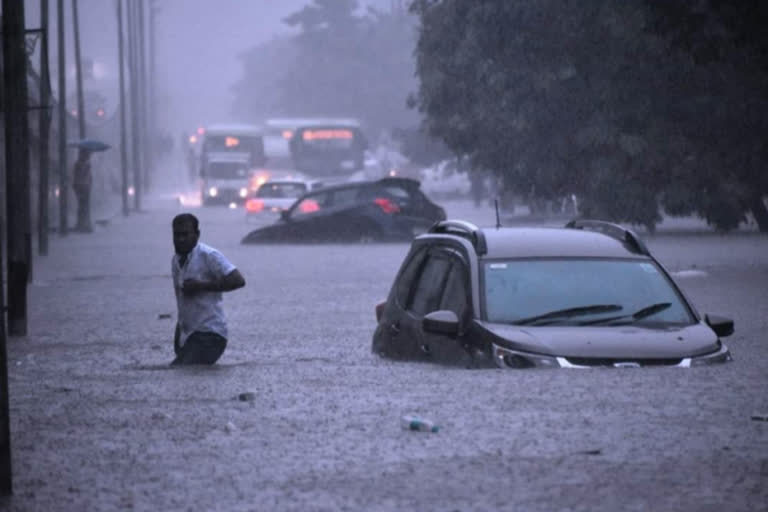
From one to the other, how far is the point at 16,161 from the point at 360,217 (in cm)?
1958

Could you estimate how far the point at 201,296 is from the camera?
12188 mm

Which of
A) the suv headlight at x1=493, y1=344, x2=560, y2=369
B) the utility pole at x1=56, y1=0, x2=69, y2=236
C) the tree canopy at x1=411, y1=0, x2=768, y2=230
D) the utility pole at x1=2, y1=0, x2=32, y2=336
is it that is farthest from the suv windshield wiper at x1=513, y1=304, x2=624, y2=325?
the utility pole at x1=56, y1=0, x2=69, y2=236

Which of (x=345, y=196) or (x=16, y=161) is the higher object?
(x=16, y=161)

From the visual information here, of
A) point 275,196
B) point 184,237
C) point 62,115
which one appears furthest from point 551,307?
point 275,196

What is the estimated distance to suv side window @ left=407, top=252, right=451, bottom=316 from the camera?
37.4 ft

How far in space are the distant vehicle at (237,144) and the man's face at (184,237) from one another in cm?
7961

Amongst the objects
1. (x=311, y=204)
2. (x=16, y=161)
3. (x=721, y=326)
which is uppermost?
(x=16, y=161)

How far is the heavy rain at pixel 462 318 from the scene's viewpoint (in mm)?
7426

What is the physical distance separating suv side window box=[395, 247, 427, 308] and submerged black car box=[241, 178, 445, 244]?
26.8 metres

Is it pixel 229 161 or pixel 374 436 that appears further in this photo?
pixel 229 161

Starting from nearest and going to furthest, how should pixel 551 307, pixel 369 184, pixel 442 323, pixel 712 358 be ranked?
pixel 712 358, pixel 442 323, pixel 551 307, pixel 369 184

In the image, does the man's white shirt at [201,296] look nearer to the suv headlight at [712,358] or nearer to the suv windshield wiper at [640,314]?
the suv windshield wiper at [640,314]

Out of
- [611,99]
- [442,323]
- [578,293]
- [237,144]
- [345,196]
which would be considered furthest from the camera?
[237,144]

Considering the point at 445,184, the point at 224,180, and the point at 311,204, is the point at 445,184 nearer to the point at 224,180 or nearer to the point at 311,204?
the point at 224,180
